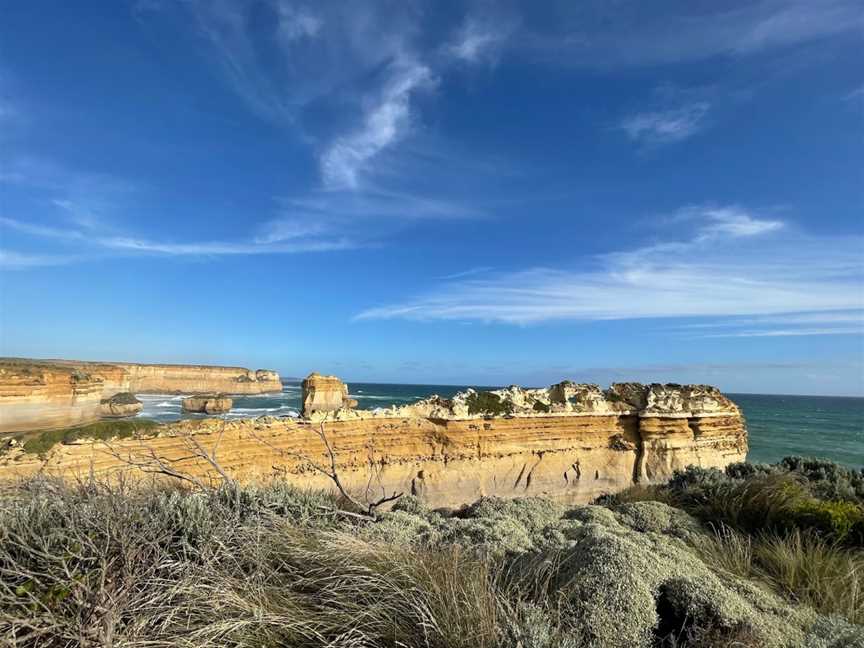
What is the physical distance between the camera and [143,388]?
82.0 m

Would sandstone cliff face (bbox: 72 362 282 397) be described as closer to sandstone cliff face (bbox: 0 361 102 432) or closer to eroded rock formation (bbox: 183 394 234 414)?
eroded rock formation (bbox: 183 394 234 414)

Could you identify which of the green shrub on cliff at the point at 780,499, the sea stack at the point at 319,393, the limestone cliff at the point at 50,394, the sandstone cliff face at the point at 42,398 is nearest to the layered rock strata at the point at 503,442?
the green shrub on cliff at the point at 780,499

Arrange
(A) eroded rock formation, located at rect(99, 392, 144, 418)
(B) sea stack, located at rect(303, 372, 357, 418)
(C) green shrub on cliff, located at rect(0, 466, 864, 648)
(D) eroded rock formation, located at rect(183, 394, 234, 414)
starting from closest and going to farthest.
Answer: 1. (C) green shrub on cliff, located at rect(0, 466, 864, 648)
2. (B) sea stack, located at rect(303, 372, 357, 418)
3. (A) eroded rock formation, located at rect(99, 392, 144, 418)
4. (D) eroded rock formation, located at rect(183, 394, 234, 414)

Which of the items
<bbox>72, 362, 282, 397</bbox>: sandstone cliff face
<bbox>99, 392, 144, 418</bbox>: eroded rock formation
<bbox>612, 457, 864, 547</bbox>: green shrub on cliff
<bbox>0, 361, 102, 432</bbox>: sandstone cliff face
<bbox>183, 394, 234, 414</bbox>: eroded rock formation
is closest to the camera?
<bbox>612, 457, 864, 547</bbox>: green shrub on cliff

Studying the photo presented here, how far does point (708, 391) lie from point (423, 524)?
1585cm

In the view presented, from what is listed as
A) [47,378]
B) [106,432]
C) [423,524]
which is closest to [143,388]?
[47,378]

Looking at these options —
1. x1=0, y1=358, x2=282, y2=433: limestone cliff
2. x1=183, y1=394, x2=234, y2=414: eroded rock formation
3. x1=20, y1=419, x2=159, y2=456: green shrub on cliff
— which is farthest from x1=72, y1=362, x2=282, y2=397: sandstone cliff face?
x1=20, y1=419, x2=159, y2=456: green shrub on cliff

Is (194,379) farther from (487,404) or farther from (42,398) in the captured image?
(487,404)

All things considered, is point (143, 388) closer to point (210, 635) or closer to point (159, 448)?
point (159, 448)

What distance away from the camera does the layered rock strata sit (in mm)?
11641

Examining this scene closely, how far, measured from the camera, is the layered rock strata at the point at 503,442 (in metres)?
11.6

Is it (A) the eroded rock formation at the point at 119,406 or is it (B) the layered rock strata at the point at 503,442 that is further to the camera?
(A) the eroded rock formation at the point at 119,406

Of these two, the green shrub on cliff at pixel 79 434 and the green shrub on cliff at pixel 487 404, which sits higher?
the green shrub on cliff at pixel 487 404

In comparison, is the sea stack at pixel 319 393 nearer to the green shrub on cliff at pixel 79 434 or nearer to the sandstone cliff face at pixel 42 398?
the green shrub on cliff at pixel 79 434
